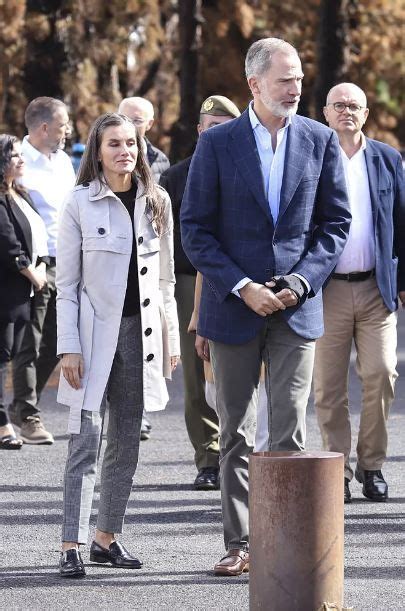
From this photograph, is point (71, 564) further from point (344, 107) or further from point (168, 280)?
point (344, 107)

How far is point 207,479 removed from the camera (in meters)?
8.87

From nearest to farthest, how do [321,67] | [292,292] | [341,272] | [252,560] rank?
[252,560] < [292,292] < [341,272] < [321,67]

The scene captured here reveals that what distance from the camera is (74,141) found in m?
27.0

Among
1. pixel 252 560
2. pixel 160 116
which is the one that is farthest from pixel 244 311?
pixel 160 116

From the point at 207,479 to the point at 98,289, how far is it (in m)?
2.42

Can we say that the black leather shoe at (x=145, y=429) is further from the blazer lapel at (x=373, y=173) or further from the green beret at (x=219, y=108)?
the blazer lapel at (x=373, y=173)

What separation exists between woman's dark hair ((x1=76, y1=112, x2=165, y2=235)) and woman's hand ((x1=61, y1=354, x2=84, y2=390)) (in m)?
0.71

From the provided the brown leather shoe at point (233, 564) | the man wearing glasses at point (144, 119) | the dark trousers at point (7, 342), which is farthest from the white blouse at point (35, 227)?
the brown leather shoe at point (233, 564)

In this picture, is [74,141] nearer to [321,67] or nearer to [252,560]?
[321,67]

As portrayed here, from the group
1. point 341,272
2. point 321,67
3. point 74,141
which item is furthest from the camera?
point 74,141

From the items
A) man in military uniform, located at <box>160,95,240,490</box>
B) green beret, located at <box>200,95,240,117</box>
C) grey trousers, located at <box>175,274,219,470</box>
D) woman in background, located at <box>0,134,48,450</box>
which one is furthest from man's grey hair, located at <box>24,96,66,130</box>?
green beret, located at <box>200,95,240,117</box>

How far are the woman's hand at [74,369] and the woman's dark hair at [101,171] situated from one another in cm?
71

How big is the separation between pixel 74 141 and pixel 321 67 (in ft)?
20.1

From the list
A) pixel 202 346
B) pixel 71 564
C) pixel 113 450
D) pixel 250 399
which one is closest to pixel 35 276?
pixel 202 346
